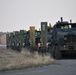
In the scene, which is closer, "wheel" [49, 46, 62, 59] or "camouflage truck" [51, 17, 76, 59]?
"camouflage truck" [51, 17, 76, 59]

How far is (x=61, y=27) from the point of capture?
35.7 metres

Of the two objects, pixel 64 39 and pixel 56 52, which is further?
pixel 64 39

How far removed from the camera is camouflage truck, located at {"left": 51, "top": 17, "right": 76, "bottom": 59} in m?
33.9

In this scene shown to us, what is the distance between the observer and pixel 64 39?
114 ft

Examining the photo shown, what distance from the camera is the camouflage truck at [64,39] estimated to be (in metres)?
33.9

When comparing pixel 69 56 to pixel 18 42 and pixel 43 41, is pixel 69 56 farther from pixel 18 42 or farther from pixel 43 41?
pixel 18 42

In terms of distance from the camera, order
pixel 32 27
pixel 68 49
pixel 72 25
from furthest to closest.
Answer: pixel 32 27 → pixel 72 25 → pixel 68 49

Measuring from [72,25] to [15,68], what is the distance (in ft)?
46.0

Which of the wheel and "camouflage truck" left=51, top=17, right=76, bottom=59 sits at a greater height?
"camouflage truck" left=51, top=17, right=76, bottom=59

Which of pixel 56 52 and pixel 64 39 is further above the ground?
pixel 64 39

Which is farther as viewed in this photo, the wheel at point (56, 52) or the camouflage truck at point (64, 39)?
the wheel at point (56, 52)

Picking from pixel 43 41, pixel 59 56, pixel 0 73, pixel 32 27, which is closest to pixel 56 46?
pixel 59 56

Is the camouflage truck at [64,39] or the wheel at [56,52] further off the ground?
the camouflage truck at [64,39]

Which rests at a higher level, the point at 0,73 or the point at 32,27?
the point at 32,27
